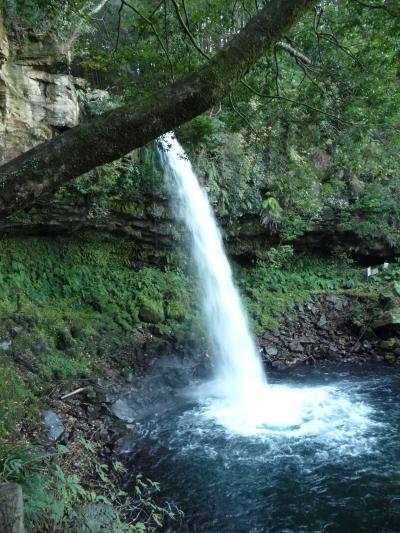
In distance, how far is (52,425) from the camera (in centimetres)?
562

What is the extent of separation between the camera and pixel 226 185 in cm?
1105

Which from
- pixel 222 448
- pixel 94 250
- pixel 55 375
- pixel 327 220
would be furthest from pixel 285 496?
pixel 327 220

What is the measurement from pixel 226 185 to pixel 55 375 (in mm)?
6698

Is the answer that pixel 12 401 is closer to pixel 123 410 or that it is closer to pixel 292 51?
pixel 123 410

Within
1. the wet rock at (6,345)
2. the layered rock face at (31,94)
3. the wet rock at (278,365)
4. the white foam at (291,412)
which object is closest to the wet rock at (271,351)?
the wet rock at (278,365)

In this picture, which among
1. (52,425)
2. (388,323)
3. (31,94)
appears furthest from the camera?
(388,323)

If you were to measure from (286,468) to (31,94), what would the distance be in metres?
6.92

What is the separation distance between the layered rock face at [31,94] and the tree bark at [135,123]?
478cm

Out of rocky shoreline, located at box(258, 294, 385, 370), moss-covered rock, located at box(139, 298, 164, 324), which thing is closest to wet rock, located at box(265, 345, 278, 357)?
rocky shoreline, located at box(258, 294, 385, 370)

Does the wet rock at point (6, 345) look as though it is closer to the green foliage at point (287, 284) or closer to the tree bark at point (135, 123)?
the tree bark at point (135, 123)

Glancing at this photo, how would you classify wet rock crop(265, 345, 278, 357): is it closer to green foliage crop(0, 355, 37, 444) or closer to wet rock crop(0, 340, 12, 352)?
green foliage crop(0, 355, 37, 444)

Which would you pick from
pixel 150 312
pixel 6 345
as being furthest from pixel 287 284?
pixel 6 345

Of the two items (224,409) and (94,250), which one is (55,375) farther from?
(94,250)

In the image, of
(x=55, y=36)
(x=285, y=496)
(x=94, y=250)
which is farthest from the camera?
(x=94, y=250)
